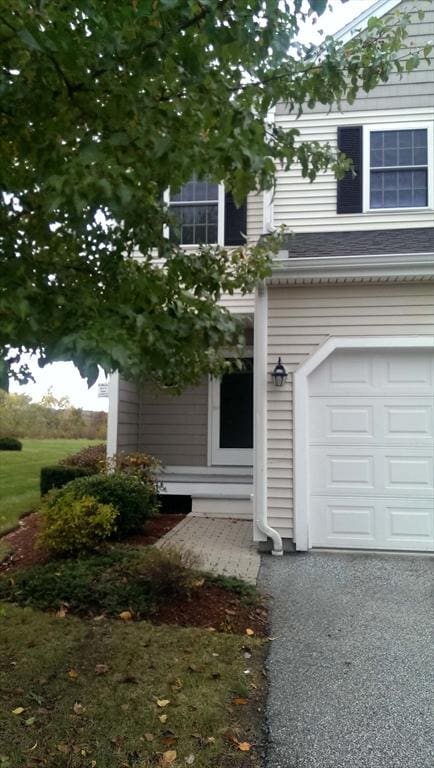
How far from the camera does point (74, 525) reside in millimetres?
5977

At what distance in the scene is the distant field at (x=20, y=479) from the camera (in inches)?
352

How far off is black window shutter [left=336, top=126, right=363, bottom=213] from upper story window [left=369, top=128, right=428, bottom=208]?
17cm

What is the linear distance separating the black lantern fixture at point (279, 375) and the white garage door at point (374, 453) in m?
0.37

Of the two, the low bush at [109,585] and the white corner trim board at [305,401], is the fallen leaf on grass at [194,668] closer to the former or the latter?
the low bush at [109,585]

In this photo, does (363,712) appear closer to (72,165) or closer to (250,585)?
(250,585)

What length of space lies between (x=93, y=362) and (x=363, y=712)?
2.51 meters

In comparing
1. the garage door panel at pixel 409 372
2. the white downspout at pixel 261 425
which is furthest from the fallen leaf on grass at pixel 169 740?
the garage door panel at pixel 409 372

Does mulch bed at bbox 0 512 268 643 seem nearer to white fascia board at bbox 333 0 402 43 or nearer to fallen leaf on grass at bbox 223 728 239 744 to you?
fallen leaf on grass at bbox 223 728 239 744

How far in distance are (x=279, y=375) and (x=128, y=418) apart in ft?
12.5

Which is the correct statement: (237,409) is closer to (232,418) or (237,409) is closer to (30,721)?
(232,418)

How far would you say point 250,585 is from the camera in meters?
5.19

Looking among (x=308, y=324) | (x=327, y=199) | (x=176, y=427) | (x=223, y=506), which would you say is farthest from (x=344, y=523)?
(x=327, y=199)

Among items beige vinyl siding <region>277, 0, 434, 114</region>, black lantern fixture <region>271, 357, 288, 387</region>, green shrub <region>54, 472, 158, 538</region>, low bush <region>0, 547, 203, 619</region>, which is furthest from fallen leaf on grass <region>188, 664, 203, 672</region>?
beige vinyl siding <region>277, 0, 434, 114</region>

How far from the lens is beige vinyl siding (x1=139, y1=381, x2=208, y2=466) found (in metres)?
9.91
